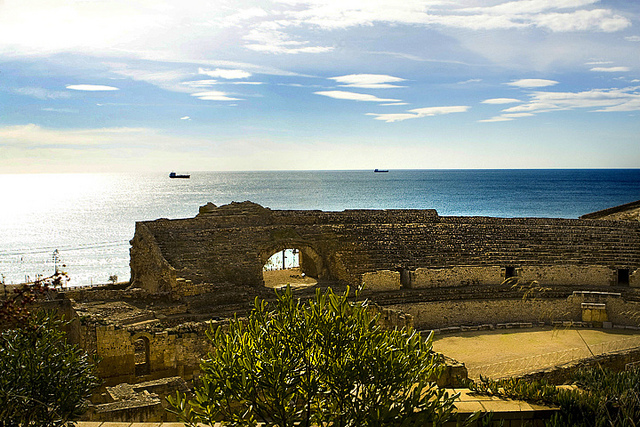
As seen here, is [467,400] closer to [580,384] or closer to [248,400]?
[580,384]

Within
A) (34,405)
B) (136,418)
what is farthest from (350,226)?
(34,405)

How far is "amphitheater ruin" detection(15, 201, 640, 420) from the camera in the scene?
2228 cm

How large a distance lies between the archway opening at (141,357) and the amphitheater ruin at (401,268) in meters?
0.95

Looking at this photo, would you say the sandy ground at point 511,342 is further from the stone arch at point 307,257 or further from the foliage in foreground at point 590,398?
the foliage in foreground at point 590,398

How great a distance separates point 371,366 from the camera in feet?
24.6

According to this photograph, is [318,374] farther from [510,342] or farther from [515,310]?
[515,310]

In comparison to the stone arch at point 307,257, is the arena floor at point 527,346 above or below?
below

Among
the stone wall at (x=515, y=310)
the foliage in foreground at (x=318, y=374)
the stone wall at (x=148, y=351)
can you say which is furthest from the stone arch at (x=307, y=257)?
the foliage in foreground at (x=318, y=374)

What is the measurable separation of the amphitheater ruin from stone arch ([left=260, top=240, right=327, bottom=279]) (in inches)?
2.3

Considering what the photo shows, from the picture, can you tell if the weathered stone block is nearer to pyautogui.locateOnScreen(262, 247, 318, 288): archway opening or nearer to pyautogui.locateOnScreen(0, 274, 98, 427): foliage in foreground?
pyautogui.locateOnScreen(262, 247, 318, 288): archway opening

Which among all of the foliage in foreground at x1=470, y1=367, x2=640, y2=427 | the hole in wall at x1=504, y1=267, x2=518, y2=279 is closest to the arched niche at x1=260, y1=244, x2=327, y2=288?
the hole in wall at x1=504, y1=267, x2=518, y2=279

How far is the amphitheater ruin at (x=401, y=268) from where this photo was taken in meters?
22.3

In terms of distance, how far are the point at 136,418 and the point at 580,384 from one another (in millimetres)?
8791

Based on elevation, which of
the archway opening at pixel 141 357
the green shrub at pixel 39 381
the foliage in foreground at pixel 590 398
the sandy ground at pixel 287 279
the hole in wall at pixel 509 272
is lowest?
the archway opening at pixel 141 357
